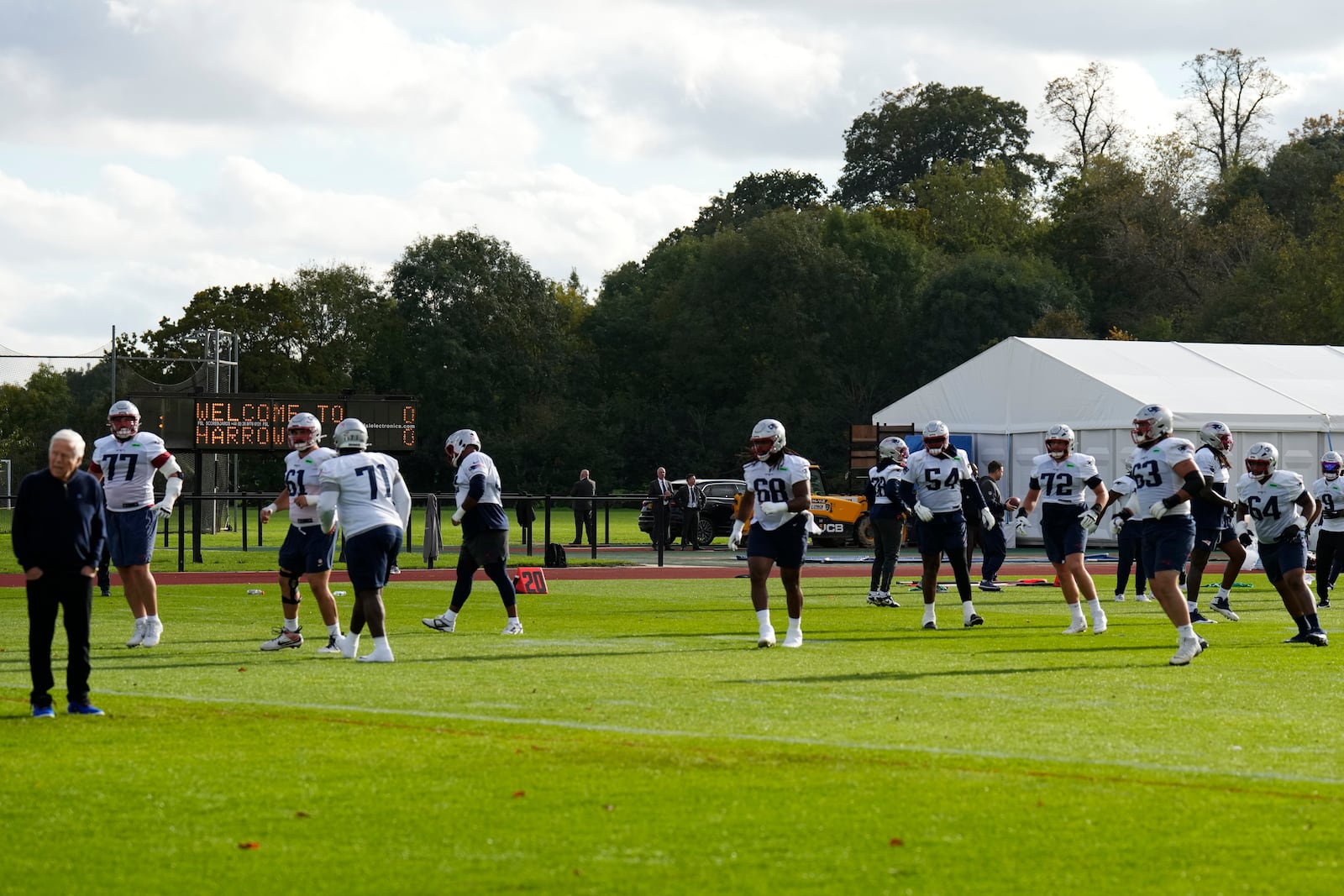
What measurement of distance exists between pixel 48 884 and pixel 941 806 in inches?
134

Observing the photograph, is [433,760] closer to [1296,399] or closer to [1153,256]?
[1296,399]

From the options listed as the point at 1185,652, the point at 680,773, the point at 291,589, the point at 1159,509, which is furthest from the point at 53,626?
the point at 1185,652

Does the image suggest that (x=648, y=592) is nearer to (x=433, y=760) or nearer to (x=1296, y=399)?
(x=433, y=760)

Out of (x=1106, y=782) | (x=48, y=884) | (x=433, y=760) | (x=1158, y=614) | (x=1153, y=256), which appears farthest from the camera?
(x=1153, y=256)

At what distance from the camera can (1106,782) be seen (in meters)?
7.73

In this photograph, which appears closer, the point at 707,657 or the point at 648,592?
the point at 707,657

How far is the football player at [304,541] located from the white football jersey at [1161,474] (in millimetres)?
6194

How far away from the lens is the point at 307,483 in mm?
14156

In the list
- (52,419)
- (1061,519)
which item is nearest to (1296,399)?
(1061,519)

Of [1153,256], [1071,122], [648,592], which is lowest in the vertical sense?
[648,592]

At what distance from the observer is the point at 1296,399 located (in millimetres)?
36688

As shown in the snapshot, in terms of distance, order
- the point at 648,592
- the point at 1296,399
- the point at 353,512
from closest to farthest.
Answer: the point at 353,512 → the point at 648,592 → the point at 1296,399

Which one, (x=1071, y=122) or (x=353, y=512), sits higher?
(x=1071, y=122)

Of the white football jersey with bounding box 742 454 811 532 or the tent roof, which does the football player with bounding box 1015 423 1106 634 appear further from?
the tent roof
